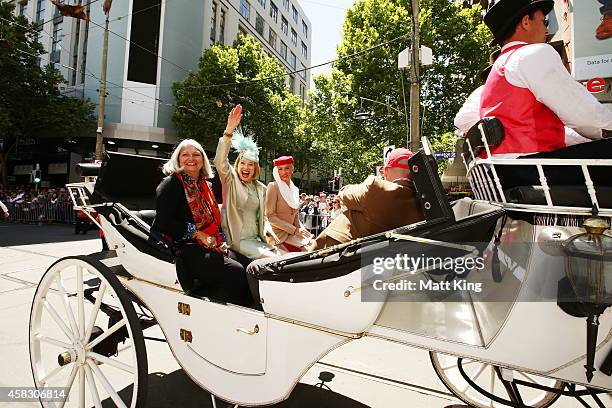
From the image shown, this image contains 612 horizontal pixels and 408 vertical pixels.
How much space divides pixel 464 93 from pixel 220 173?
53.2 feet

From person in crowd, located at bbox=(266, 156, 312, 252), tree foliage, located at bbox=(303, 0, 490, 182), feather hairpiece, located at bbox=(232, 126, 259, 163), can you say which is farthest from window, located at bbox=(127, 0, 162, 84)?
feather hairpiece, located at bbox=(232, 126, 259, 163)

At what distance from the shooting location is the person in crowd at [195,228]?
214 centimetres

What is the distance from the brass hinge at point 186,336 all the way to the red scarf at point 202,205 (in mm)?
807

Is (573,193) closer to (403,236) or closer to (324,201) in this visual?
(403,236)

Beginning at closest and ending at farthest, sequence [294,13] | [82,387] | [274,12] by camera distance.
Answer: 1. [82,387]
2. [274,12]
3. [294,13]

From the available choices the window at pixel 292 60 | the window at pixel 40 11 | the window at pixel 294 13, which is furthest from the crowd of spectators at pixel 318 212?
the window at pixel 294 13

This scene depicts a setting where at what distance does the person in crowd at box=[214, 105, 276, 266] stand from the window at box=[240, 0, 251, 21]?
3073cm

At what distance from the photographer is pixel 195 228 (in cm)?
255

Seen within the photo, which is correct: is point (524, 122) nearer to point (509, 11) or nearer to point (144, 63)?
point (509, 11)

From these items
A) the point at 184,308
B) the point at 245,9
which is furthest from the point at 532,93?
the point at 245,9

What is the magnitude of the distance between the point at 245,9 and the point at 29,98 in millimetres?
18054

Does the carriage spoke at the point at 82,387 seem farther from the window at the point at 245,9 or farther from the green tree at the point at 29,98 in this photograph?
the window at the point at 245,9

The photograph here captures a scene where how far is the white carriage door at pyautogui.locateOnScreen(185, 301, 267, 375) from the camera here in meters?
1.77

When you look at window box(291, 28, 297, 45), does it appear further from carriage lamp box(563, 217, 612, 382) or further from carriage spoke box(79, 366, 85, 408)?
carriage lamp box(563, 217, 612, 382)
